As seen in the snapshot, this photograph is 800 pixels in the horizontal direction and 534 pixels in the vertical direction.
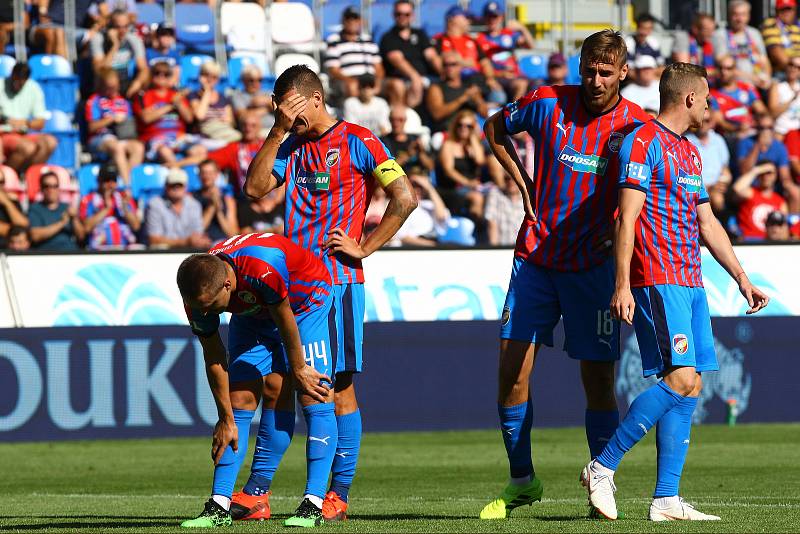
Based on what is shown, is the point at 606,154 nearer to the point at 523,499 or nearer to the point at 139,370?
the point at 523,499

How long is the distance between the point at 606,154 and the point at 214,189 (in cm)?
973

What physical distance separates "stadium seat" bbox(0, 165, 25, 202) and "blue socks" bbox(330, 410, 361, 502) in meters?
9.63

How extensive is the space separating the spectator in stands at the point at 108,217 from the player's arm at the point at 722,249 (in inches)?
393

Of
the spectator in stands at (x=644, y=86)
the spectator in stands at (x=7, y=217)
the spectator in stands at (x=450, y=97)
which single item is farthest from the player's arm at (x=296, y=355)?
the spectator in stands at (x=644, y=86)

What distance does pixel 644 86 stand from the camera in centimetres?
1873

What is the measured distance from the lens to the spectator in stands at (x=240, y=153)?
56.4ft

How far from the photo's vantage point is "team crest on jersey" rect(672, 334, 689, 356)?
6789 mm

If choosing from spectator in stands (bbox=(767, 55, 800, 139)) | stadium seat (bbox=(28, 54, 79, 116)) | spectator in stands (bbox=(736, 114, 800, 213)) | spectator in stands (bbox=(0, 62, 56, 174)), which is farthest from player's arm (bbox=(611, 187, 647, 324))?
spectator in stands (bbox=(767, 55, 800, 139))

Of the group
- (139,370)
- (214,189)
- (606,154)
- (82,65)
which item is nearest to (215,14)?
(82,65)

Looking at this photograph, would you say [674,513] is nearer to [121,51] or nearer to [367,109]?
[367,109]

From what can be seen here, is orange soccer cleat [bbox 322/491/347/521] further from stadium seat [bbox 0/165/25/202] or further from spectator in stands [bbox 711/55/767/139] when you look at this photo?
spectator in stands [bbox 711/55/767/139]

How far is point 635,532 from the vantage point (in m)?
6.19

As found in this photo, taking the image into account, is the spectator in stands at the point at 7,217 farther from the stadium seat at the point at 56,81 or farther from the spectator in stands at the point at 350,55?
the spectator in stands at the point at 350,55

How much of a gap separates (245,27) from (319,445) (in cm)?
1384
